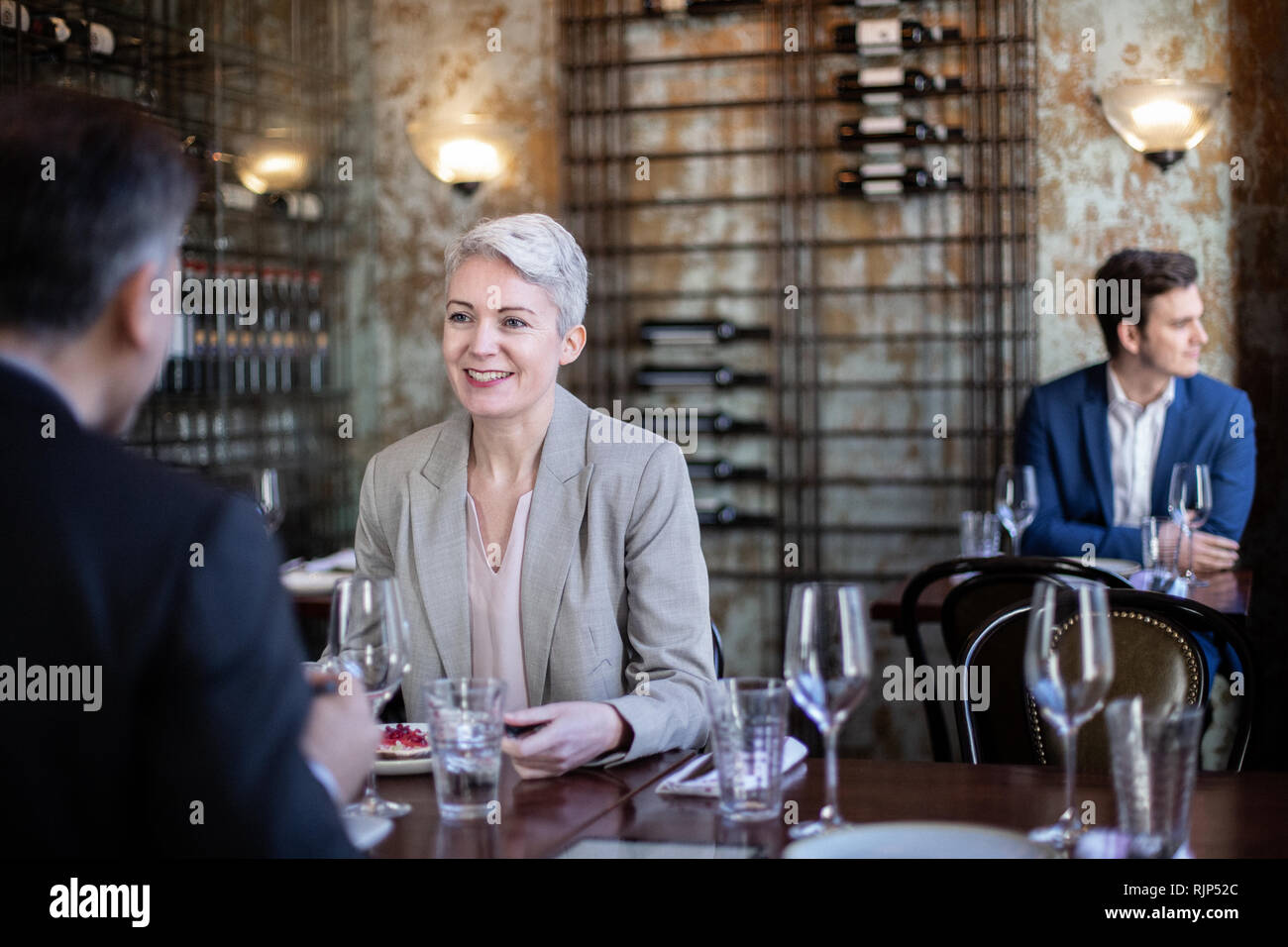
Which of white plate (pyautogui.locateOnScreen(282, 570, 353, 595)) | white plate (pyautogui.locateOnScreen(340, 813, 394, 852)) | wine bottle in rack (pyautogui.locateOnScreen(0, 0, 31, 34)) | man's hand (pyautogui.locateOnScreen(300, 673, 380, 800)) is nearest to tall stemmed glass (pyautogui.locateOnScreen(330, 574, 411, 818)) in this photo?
white plate (pyautogui.locateOnScreen(340, 813, 394, 852))

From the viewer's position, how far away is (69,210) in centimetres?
98

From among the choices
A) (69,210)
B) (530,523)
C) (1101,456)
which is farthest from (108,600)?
(1101,456)

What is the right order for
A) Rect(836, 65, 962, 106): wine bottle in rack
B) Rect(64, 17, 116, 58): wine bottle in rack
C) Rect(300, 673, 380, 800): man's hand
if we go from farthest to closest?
Answer: Rect(836, 65, 962, 106): wine bottle in rack, Rect(64, 17, 116, 58): wine bottle in rack, Rect(300, 673, 380, 800): man's hand

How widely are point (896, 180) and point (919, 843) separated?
4.31 m

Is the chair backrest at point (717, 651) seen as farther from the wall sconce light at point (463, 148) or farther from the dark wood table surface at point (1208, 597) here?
the wall sconce light at point (463, 148)

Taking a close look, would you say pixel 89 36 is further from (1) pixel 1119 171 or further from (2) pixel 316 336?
(1) pixel 1119 171

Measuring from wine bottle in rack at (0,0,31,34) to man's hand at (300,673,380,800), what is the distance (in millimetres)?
3672

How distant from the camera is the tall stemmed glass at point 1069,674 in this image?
1326 mm

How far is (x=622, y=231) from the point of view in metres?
5.71

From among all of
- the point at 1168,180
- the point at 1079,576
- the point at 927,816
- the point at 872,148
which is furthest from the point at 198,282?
the point at 927,816

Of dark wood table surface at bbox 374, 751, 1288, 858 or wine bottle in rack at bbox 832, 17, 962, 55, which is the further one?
wine bottle in rack at bbox 832, 17, 962, 55

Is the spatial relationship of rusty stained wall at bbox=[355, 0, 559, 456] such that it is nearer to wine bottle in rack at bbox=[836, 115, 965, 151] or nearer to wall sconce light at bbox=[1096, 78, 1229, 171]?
wine bottle in rack at bbox=[836, 115, 965, 151]

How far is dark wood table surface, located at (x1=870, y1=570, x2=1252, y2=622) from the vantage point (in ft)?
10.6

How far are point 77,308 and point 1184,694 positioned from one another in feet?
5.57
